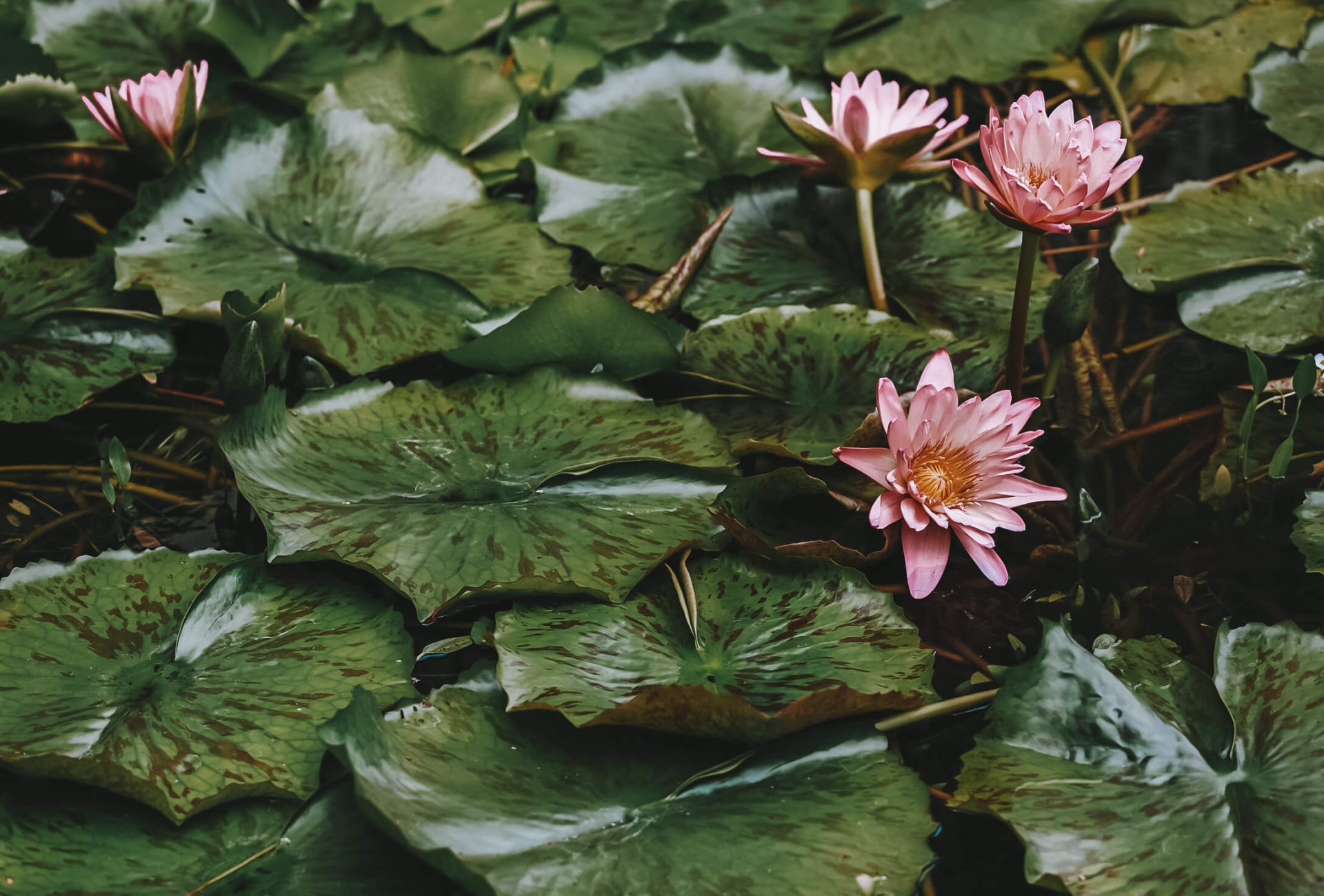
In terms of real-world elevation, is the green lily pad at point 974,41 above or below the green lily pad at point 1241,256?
above

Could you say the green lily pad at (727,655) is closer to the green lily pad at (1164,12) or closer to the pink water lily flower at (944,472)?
the pink water lily flower at (944,472)

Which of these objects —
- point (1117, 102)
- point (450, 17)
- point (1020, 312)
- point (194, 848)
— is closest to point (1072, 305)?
point (1020, 312)

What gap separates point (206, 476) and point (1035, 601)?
3.69 feet

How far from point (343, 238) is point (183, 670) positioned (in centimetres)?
85

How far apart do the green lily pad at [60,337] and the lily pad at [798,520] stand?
0.96 m

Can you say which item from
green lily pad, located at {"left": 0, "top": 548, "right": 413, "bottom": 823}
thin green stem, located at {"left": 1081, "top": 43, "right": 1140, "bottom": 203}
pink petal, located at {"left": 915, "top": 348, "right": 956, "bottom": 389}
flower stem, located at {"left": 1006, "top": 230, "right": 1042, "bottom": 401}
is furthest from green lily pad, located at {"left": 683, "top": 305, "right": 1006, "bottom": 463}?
thin green stem, located at {"left": 1081, "top": 43, "right": 1140, "bottom": 203}

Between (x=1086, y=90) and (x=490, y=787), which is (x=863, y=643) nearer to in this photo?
(x=490, y=787)

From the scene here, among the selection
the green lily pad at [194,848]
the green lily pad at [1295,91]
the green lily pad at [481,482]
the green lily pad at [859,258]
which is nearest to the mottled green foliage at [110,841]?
the green lily pad at [194,848]

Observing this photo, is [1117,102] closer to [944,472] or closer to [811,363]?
[811,363]

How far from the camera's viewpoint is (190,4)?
2.21m

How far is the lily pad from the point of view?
4.00 ft

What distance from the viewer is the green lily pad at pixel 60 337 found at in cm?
151

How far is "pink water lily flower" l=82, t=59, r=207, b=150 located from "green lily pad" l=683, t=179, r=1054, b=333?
93 cm

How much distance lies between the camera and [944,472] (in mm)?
1226
